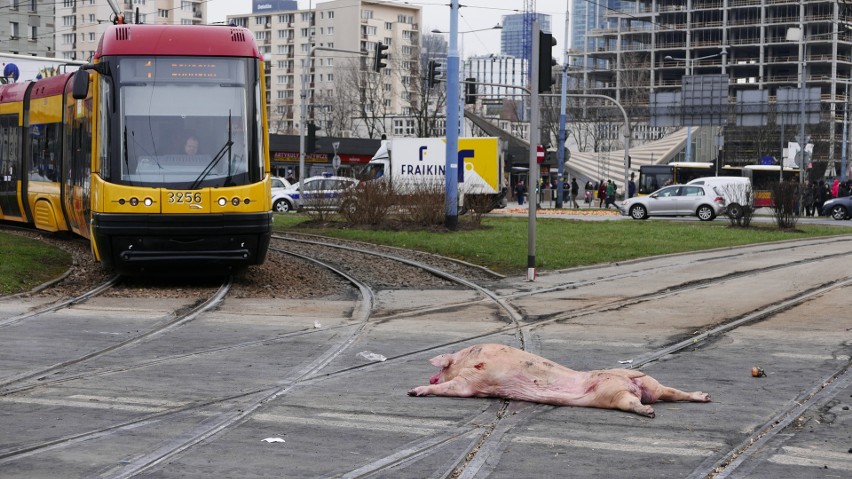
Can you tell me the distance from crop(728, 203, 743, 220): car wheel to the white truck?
7.15 meters

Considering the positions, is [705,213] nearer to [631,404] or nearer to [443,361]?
[443,361]

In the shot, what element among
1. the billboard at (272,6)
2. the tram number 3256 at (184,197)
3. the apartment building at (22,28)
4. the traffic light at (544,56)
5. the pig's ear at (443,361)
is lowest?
the pig's ear at (443,361)

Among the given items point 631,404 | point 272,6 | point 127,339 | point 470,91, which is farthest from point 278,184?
point 272,6

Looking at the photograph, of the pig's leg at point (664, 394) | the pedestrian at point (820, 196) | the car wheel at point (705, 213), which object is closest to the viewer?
the pig's leg at point (664, 394)

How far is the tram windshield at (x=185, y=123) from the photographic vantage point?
1631 centimetres

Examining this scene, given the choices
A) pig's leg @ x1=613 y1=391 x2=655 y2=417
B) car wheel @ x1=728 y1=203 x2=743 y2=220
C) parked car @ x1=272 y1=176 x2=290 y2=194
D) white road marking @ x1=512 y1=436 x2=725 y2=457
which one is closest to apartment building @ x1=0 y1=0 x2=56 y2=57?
parked car @ x1=272 y1=176 x2=290 y2=194

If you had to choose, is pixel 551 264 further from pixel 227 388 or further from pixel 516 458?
pixel 516 458

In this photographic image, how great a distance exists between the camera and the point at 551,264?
21484 mm

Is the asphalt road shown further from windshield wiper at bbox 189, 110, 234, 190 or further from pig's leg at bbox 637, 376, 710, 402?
windshield wiper at bbox 189, 110, 234, 190

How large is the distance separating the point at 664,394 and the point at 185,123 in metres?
9.64

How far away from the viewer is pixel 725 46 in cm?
12262

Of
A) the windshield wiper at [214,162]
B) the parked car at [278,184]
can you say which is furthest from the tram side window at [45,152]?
the parked car at [278,184]

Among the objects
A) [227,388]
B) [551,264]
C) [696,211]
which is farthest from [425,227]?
[227,388]

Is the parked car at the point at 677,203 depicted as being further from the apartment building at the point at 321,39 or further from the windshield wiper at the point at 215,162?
the apartment building at the point at 321,39
